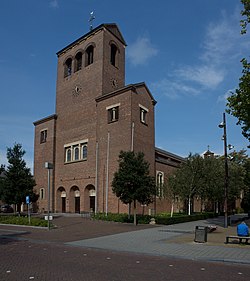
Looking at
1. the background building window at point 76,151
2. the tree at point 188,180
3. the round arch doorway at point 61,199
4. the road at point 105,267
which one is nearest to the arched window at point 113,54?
the background building window at point 76,151

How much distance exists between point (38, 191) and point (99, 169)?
14.7 metres

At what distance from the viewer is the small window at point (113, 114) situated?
132ft

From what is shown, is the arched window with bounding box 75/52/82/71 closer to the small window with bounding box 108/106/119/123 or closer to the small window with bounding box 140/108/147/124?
the small window with bounding box 108/106/119/123

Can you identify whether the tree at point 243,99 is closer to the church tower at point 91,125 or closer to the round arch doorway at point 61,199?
the church tower at point 91,125

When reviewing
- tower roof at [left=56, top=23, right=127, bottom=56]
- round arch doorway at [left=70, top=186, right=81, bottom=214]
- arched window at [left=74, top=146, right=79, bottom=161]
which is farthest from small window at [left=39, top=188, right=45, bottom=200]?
tower roof at [left=56, top=23, right=127, bottom=56]

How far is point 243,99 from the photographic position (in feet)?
71.2

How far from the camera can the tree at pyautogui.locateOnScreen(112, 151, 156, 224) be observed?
2762cm

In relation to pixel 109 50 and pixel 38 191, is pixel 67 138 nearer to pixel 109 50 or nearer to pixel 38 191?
pixel 38 191

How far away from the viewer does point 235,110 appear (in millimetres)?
22656

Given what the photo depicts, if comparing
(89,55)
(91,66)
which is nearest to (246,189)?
(91,66)

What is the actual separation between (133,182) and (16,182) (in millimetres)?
15141

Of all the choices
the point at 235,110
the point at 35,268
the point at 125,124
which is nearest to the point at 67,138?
the point at 125,124

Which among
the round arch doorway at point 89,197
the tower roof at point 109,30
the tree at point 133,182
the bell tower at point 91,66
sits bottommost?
the round arch doorway at point 89,197

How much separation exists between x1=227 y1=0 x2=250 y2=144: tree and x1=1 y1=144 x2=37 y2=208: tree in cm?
2362
